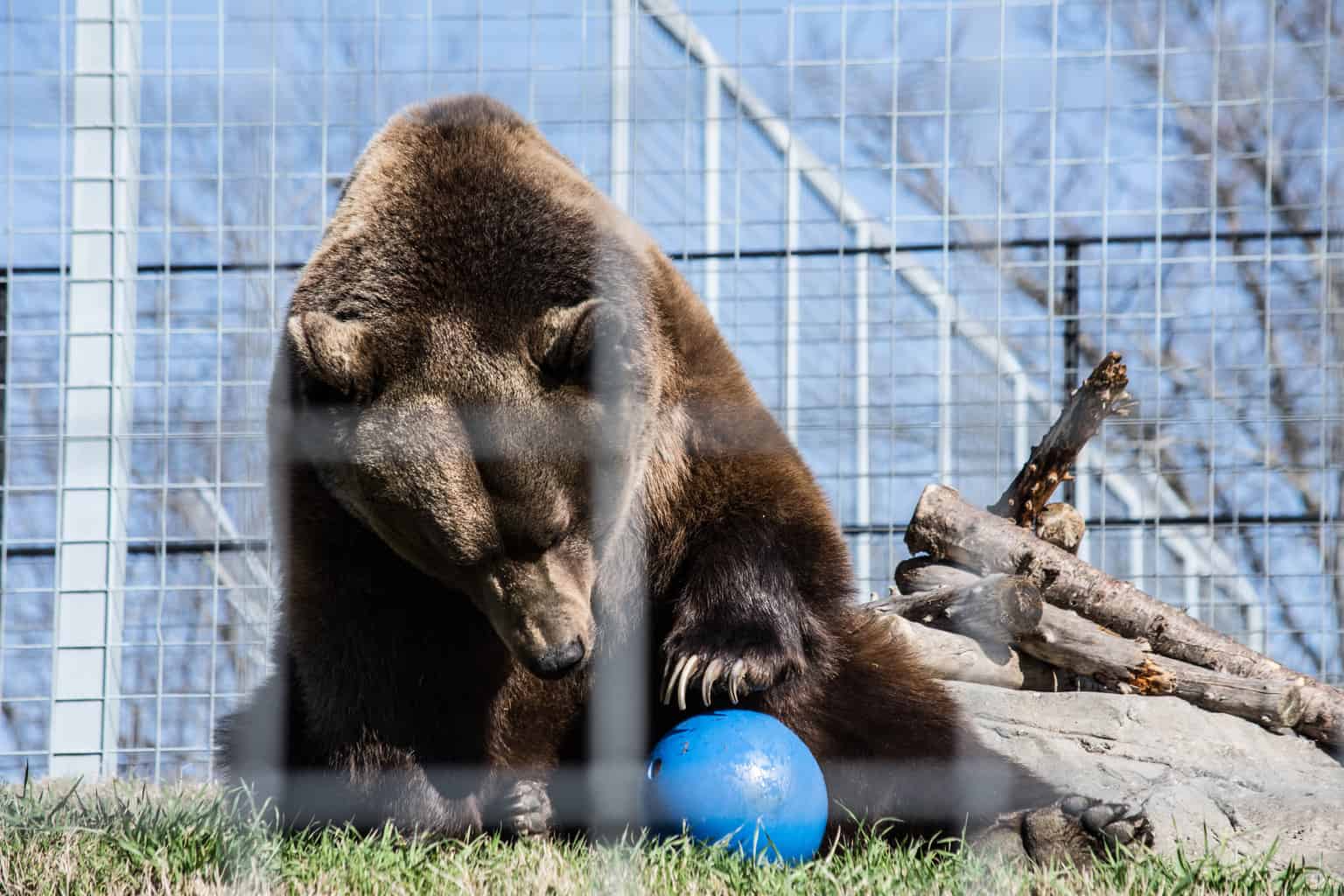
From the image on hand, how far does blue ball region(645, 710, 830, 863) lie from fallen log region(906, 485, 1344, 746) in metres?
1.49

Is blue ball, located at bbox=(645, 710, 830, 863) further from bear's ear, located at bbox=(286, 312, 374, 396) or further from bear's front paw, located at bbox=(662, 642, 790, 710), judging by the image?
bear's ear, located at bbox=(286, 312, 374, 396)

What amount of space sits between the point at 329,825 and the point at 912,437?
274 cm

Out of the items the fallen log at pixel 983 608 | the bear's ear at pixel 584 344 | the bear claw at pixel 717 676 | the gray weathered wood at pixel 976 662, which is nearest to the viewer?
the bear's ear at pixel 584 344

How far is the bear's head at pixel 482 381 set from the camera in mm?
2420

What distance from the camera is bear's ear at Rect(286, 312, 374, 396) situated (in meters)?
2.44

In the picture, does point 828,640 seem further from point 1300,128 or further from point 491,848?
point 1300,128

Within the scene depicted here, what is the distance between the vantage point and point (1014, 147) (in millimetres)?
4543

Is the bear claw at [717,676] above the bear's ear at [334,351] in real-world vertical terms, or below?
below

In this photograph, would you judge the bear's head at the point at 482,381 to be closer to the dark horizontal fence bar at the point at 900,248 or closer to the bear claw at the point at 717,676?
the bear claw at the point at 717,676

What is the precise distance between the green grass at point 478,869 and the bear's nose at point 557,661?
30 centimetres

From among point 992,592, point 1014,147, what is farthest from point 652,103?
point 992,592

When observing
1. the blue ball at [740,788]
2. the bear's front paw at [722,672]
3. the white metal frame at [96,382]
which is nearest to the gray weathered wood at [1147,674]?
the bear's front paw at [722,672]

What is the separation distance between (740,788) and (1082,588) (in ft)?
5.79

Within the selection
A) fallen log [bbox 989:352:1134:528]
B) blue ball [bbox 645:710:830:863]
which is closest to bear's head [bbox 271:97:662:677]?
blue ball [bbox 645:710:830:863]
